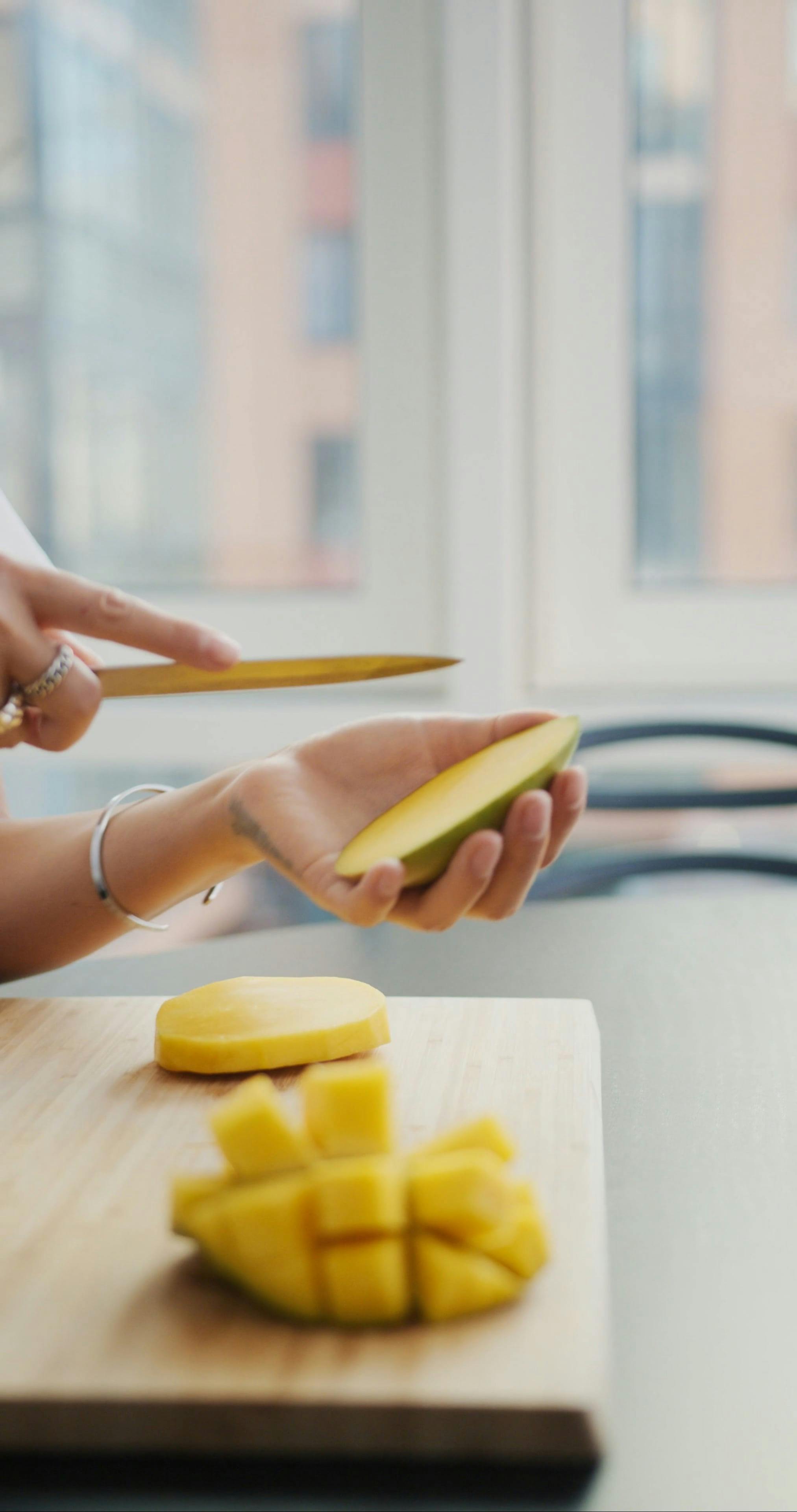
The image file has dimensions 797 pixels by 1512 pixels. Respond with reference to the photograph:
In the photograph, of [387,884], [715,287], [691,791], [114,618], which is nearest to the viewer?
[387,884]

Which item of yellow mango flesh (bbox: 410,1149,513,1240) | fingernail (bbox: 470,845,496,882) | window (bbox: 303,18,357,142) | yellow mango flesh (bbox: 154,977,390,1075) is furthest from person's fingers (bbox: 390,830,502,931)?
window (bbox: 303,18,357,142)

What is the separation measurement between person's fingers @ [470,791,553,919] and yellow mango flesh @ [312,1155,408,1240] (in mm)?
240

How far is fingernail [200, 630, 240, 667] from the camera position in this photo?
0.76 meters

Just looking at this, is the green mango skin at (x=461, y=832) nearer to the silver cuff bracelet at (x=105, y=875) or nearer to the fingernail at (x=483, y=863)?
the fingernail at (x=483, y=863)

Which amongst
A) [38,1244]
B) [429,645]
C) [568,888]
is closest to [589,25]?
[429,645]

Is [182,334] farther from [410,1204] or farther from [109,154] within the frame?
[410,1204]

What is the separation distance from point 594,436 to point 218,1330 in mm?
1745

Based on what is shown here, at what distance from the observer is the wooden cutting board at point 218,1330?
1.52 feet

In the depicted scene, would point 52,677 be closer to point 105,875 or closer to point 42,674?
point 42,674

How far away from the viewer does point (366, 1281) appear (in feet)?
1.60

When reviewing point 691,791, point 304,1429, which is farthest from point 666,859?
point 304,1429

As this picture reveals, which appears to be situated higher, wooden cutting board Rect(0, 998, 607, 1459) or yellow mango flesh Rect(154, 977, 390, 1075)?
yellow mango flesh Rect(154, 977, 390, 1075)

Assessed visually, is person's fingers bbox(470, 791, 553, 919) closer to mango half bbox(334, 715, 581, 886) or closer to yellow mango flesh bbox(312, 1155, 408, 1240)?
mango half bbox(334, 715, 581, 886)

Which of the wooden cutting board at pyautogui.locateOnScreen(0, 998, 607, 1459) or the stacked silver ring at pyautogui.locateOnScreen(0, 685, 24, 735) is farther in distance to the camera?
the stacked silver ring at pyautogui.locateOnScreen(0, 685, 24, 735)
